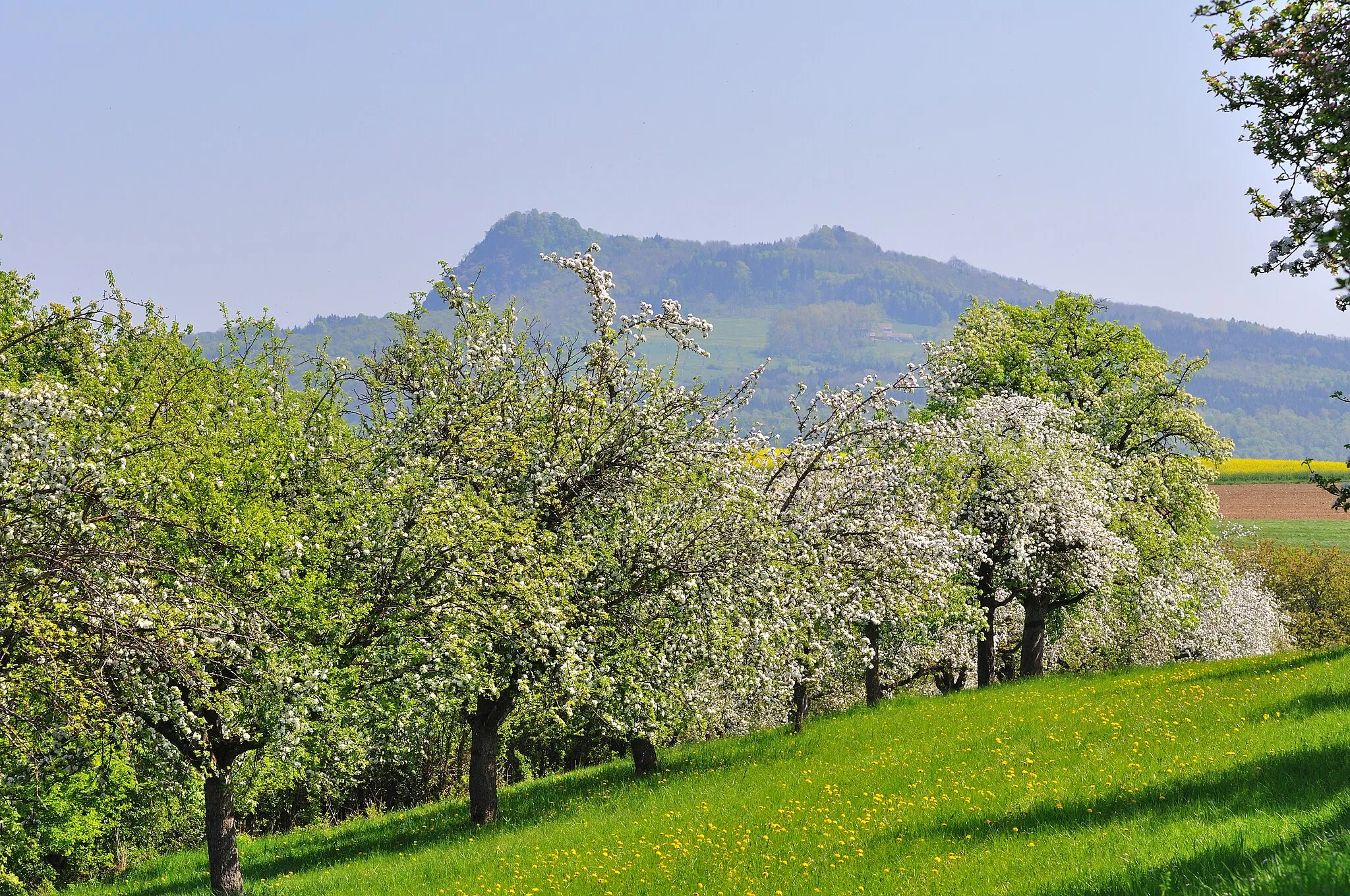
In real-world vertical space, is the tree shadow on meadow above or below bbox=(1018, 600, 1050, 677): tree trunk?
above

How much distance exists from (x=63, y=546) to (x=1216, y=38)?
1424cm

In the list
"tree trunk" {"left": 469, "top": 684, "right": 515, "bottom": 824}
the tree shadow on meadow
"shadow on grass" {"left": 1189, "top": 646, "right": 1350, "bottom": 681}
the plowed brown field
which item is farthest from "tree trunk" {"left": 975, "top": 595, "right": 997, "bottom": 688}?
the plowed brown field

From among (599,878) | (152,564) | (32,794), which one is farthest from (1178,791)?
(32,794)

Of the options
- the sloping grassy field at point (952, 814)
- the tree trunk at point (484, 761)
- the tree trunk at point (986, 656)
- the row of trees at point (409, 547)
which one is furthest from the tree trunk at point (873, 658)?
the tree trunk at point (484, 761)

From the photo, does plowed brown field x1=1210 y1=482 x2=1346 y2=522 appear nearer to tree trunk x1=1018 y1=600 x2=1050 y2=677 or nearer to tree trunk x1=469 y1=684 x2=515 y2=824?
tree trunk x1=1018 y1=600 x2=1050 y2=677

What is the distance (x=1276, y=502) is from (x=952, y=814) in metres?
126

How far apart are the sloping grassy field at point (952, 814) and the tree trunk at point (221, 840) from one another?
58 centimetres

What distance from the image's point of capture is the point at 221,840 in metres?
17.3

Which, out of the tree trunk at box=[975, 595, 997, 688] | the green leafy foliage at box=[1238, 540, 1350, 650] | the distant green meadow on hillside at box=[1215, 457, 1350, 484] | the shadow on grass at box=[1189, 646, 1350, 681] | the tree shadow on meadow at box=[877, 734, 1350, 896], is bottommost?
→ the green leafy foliage at box=[1238, 540, 1350, 650]

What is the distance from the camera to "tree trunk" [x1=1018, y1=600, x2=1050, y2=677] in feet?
116

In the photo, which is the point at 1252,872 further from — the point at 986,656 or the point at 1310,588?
the point at 1310,588

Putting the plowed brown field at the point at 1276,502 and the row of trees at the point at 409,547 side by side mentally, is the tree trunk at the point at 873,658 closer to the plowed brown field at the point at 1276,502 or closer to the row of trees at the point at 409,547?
the row of trees at the point at 409,547

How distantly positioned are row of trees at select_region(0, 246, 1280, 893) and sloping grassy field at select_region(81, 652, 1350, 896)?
1880 millimetres

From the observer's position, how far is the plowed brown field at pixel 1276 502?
11075cm
